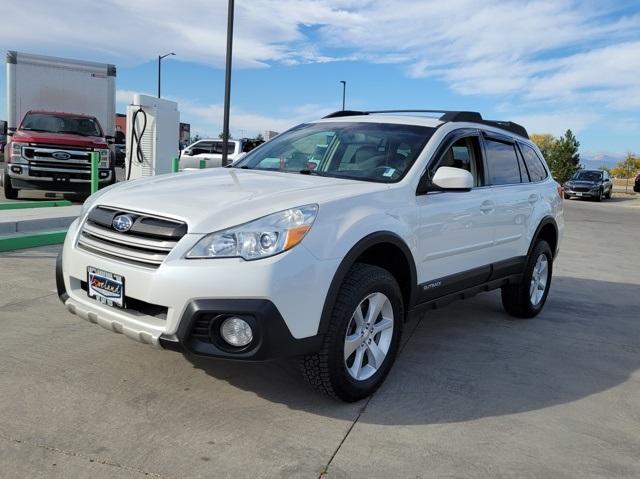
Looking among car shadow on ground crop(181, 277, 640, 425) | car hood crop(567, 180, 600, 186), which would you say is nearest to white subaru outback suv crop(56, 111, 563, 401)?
car shadow on ground crop(181, 277, 640, 425)

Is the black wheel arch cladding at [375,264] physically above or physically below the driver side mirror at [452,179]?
below

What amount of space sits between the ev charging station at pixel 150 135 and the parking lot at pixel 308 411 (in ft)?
31.0

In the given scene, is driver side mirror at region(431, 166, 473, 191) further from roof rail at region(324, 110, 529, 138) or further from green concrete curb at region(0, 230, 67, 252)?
green concrete curb at region(0, 230, 67, 252)

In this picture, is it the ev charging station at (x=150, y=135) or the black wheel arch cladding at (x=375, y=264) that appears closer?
the black wheel arch cladding at (x=375, y=264)

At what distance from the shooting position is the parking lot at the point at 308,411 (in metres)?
2.81

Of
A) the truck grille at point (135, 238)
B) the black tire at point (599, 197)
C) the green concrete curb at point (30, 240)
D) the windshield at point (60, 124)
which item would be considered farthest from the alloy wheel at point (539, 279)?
the black tire at point (599, 197)

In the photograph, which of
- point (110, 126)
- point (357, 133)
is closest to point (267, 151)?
point (357, 133)

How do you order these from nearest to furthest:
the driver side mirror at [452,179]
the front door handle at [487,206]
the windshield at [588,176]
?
the driver side mirror at [452,179]
the front door handle at [487,206]
the windshield at [588,176]

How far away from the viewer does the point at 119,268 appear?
10.4 feet

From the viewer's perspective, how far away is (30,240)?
292 inches

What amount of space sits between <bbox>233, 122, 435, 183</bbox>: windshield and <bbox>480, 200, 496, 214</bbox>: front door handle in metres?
0.73

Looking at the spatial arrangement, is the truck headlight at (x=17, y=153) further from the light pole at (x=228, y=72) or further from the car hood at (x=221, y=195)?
the car hood at (x=221, y=195)

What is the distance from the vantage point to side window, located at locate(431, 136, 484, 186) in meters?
4.46

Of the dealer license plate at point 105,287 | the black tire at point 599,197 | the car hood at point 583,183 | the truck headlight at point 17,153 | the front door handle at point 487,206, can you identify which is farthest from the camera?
the black tire at point 599,197
